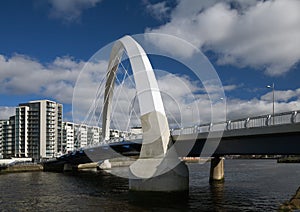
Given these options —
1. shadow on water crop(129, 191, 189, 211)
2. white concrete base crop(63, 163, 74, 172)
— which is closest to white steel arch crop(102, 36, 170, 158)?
shadow on water crop(129, 191, 189, 211)

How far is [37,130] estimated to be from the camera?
481ft

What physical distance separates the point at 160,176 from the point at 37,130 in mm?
121976

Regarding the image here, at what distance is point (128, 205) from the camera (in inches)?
1192

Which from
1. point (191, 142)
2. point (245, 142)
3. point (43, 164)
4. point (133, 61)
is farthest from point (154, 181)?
point (43, 164)

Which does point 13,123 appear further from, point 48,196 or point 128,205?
point 128,205

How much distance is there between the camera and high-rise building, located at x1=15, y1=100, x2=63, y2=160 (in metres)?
144

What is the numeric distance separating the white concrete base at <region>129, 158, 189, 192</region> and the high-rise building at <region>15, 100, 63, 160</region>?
11301 centimetres

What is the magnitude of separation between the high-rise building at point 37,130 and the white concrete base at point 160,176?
371 feet

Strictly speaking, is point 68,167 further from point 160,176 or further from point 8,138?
point 8,138

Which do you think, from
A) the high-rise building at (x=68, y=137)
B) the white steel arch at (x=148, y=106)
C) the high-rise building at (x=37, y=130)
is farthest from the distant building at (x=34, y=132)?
the white steel arch at (x=148, y=106)

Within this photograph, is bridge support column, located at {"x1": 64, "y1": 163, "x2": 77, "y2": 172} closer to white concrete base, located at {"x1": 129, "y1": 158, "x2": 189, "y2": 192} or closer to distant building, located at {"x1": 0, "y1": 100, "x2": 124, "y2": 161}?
distant building, located at {"x1": 0, "y1": 100, "x2": 124, "y2": 161}

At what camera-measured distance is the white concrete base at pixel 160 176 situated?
109 feet

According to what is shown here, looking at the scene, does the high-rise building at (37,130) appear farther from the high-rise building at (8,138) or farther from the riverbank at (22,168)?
the riverbank at (22,168)

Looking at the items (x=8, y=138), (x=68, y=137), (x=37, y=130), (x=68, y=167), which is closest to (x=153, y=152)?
(x=68, y=167)
